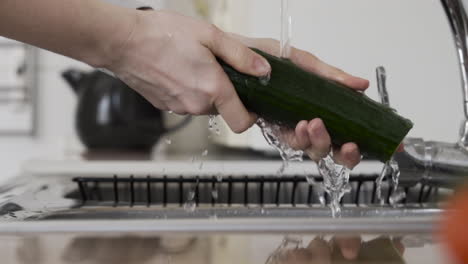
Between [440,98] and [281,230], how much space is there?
62 cm

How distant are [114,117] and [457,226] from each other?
1.18m

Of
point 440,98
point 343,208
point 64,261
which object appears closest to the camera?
point 64,261

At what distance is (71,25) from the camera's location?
0.50m

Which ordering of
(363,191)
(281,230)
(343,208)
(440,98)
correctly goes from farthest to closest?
1. (440,98)
2. (363,191)
3. (343,208)
4. (281,230)

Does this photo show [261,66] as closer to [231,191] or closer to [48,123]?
[231,191]

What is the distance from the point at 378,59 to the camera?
41.4 inches

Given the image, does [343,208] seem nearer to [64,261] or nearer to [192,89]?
[192,89]

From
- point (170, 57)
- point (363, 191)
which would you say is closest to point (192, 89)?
point (170, 57)

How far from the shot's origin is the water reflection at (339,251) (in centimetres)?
40

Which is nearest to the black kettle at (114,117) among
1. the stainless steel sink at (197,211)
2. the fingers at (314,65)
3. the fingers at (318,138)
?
the stainless steel sink at (197,211)

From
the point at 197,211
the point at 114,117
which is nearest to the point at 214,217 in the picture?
the point at 197,211

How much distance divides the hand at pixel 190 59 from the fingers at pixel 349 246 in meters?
0.15

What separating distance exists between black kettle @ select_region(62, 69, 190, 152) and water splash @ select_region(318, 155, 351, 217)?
0.81 metres

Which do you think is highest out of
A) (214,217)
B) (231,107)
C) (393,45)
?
(393,45)
